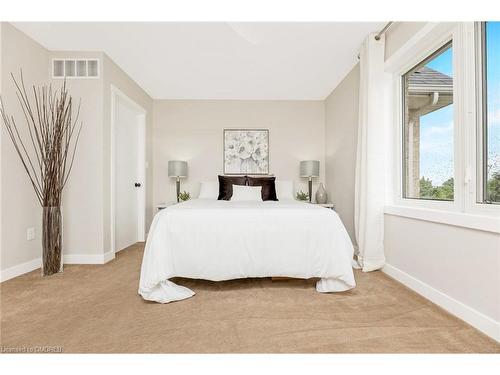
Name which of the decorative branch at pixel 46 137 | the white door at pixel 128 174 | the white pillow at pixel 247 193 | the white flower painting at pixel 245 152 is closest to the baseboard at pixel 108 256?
the white door at pixel 128 174

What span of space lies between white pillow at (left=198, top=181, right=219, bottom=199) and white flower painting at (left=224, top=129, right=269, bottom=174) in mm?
572

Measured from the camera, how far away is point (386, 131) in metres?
2.71

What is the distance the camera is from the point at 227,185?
153 inches

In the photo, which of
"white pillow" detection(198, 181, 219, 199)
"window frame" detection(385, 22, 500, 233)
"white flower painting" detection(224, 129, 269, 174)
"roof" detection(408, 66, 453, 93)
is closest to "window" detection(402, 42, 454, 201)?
"roof" detection(408, 66, 453, 93)

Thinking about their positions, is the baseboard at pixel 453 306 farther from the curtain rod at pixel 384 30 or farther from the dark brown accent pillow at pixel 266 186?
the curtain rod at pixel 384 30

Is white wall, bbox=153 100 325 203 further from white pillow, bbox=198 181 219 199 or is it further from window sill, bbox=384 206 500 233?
window sill, bbox=384 206 500 233

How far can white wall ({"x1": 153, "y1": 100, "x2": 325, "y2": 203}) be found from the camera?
462cm

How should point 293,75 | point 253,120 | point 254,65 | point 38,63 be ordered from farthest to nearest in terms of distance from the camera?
1. point 253,120
2. point 293,75
3. point 254,65
4. point 38,63

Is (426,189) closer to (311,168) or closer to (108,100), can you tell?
(311,168)

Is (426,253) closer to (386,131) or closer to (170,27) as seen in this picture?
(386,131)

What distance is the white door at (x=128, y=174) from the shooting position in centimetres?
360

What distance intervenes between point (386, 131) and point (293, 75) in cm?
155

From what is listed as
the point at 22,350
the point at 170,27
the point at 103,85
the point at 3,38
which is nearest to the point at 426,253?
the point at 22,350

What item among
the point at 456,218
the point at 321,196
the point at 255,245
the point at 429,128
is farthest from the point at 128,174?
the point at 456,218
